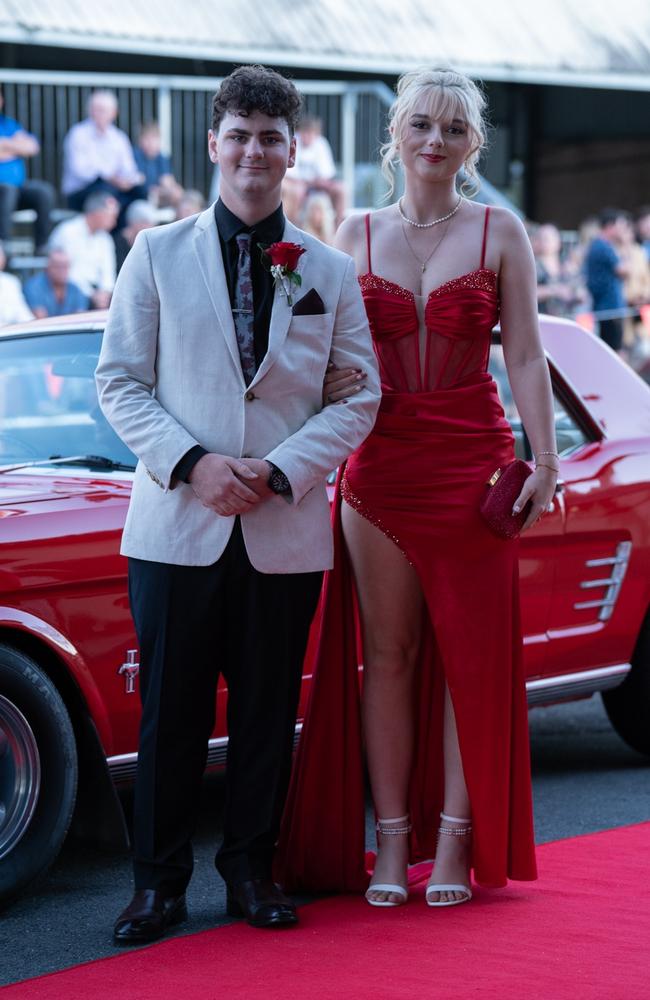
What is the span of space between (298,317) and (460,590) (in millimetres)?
839

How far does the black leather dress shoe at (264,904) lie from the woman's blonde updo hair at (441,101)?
75.0 inches

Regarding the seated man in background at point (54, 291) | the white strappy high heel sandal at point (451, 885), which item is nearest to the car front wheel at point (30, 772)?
the white strappy high heel sandal at point (451, 885)

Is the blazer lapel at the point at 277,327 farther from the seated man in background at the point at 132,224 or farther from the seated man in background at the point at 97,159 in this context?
the seated man in background at the point at 97,159

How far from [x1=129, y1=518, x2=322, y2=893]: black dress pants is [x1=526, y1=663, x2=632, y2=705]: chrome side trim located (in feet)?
5.47

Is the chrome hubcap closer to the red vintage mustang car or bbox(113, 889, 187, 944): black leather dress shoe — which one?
the red vintage mustang car

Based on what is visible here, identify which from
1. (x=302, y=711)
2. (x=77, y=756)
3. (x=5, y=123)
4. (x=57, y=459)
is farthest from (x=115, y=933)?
(x=5, y=123)

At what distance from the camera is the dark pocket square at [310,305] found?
3787 millimetres

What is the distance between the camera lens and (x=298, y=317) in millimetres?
3789

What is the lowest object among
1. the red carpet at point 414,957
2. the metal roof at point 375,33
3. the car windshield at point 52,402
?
the red carpet at point 414,957

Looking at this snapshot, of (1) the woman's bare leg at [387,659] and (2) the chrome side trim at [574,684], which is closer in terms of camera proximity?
(1) the woman's bare leg at [387,659]

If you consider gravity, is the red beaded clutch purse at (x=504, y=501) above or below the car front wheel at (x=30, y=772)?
above

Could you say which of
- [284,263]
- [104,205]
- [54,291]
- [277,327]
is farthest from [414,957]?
[104,205]

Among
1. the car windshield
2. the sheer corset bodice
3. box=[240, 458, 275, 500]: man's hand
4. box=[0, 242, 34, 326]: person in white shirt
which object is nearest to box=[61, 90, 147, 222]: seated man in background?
box=[0, 242, 34, 326]: person in white shirt

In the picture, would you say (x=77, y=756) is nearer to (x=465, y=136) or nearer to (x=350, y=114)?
(x=465, y=136)
